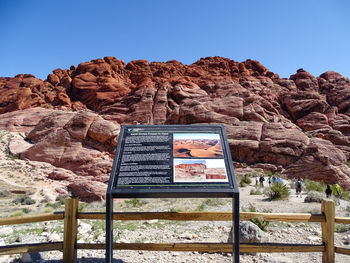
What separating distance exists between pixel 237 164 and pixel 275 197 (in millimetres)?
17138

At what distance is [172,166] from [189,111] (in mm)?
35520

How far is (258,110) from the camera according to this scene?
38438mm

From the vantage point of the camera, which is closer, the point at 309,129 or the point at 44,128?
the point at 44,128

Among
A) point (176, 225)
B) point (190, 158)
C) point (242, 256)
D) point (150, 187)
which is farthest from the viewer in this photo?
point (176, 225)

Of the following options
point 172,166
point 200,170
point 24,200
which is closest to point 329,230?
point 200,170

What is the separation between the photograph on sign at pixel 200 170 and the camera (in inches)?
141

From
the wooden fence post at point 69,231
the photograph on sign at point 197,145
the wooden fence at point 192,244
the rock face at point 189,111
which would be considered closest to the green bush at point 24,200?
the rock face at point 189,111

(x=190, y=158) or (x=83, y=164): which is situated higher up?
(x=190, y=158)

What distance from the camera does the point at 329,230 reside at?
4.01 m

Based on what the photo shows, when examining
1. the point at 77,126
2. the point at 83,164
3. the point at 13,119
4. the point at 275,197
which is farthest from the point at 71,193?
the point at 13,119

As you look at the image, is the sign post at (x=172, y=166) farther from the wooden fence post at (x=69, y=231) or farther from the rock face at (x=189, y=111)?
the rock face at (x=189, y=111)

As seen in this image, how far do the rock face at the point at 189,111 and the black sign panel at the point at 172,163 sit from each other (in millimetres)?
18149

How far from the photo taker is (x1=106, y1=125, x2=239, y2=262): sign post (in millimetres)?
3475

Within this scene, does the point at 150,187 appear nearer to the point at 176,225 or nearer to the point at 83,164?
the point at 176,225
